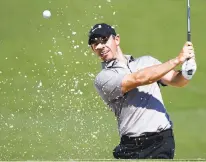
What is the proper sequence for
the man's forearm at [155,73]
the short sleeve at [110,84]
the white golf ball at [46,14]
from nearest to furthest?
the man's forearm at [155,73] < the short sleeve at [110,84] < the white golf ball at [46,14]

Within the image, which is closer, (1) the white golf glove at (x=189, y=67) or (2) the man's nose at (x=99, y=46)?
(1) the white golf glove at (x=189, y=67)

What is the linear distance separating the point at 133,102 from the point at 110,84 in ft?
0.48

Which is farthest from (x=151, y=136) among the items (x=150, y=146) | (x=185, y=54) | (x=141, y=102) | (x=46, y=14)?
(x=46, y=14)

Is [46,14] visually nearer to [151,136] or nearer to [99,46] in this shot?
[99,46]

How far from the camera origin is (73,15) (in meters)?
5.80

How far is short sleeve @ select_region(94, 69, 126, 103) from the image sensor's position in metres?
3.27

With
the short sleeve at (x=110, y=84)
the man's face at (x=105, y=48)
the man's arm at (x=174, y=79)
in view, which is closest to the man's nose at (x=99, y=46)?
the man's face at (x=105, y=48)

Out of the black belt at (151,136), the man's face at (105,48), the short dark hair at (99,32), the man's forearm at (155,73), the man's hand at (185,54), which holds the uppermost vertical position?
Answer: the short dark hair at (99,32)

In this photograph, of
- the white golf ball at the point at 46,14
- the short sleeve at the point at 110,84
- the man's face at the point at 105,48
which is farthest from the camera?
the white golf ball at the point at 46,14

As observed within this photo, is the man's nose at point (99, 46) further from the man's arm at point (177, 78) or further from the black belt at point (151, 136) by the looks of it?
the black belt at point (151, 136)

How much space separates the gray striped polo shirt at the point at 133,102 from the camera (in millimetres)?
3223

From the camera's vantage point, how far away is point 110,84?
10.8 ft

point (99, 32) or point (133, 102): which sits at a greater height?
point (99, 32)

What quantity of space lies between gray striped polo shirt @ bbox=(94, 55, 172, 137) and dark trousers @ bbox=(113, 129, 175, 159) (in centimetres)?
3
